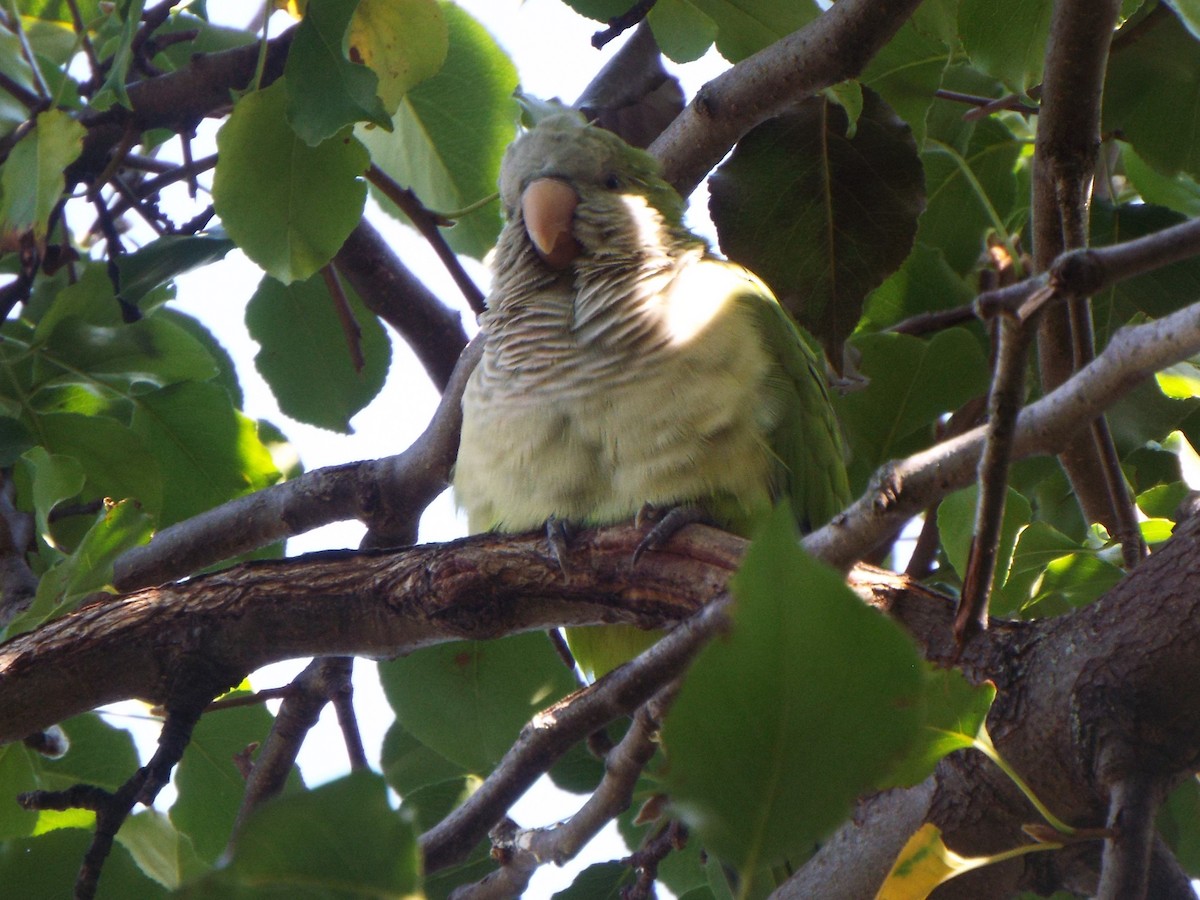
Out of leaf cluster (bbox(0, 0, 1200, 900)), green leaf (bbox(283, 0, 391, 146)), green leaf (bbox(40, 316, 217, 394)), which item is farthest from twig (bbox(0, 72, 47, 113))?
green leaf (bbox(283, 0, 391, 146))

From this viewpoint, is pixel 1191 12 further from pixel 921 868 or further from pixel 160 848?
pixel 160 848

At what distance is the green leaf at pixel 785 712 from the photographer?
62cm

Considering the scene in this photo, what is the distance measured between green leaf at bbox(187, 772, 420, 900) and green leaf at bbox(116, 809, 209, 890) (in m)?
1.37

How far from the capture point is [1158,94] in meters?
2.01

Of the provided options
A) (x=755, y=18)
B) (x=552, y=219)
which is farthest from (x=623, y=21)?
(x=552, y=219)

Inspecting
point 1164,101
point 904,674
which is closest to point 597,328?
point 1164,101

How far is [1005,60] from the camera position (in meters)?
1.73

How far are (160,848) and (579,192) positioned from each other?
1.58 m

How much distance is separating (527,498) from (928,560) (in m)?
0.81

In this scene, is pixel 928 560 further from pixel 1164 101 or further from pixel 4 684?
pixel 4 684

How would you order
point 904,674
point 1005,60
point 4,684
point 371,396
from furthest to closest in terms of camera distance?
1. point 371,396
2. point 1005,60
3. point 4,684
4. point 904,674

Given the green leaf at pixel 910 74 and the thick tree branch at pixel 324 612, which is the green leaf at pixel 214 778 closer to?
the thick tree branch at pixel 324 612

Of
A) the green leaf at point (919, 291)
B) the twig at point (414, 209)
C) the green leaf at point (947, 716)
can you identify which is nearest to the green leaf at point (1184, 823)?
the green leaf at point (919, 291)

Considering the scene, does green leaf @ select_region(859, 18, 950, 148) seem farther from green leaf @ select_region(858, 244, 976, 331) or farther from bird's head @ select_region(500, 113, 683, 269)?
bird's head @ select_region(500, 113, 683, 269)
